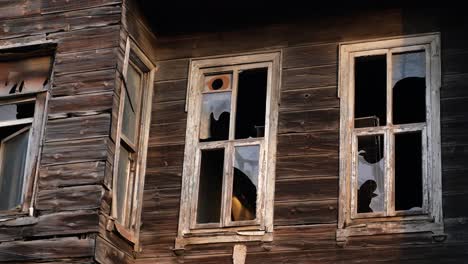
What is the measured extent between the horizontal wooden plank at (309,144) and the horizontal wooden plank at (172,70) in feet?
4.83

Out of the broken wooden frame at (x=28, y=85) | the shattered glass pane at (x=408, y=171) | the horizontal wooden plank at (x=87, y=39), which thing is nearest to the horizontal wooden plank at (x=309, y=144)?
the shattered glass pane at (x=408, y=171)

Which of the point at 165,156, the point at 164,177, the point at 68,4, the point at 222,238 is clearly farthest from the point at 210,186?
the point at 68,4

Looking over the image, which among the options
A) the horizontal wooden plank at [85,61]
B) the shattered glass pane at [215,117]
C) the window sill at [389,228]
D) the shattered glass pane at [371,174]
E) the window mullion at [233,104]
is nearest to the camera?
the window sill at [389,228]

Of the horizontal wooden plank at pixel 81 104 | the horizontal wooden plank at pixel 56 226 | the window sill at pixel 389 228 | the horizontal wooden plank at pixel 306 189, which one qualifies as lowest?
the horizontal wooden plank at pixel 56 226

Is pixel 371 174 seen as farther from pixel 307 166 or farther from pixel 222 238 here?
pixel 222 238

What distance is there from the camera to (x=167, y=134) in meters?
11.2

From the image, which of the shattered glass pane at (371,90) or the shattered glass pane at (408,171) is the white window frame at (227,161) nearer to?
the shattered glass pane at (371,90)

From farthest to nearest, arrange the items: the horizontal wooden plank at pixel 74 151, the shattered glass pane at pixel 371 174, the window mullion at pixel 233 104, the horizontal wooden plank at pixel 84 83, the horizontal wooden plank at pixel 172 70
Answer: the horizontal wooden plank at pixel 172 70 → the window mullion at pixel 233 104 → the horizontal wooden plank at pixel 84 83 → the horizontal wooden plank at pixel 74 151 → the shattered glass pane at pixel 371 174

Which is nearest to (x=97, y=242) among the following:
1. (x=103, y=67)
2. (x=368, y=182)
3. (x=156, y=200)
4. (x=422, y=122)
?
(x=156, y=200)

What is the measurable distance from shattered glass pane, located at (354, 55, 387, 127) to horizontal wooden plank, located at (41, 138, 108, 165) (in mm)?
2602

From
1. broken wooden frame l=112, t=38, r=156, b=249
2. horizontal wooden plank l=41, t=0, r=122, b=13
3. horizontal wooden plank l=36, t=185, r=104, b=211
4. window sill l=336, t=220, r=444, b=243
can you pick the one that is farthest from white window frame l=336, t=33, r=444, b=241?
horizontal wooden plank l=41, t=0, r=122, b=13

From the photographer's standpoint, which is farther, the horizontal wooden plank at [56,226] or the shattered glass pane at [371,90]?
the shattered glass pane at [371,90]

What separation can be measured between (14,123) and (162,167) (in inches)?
65.3

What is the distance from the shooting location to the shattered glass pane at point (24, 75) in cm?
1117
